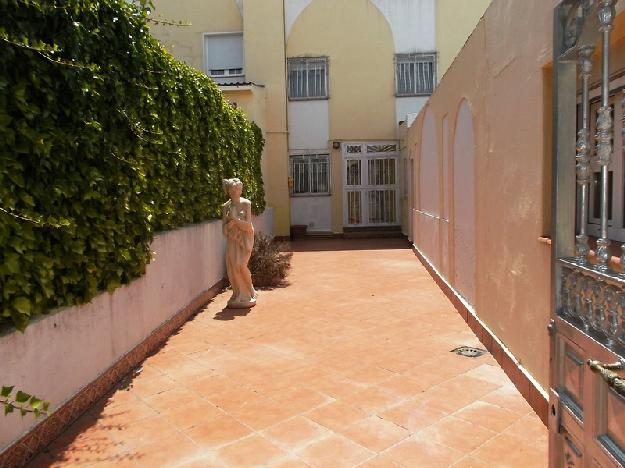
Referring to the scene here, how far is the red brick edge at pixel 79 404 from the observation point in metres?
3.06

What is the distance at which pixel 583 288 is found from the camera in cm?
212

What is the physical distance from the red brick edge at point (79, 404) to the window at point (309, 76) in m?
11.9

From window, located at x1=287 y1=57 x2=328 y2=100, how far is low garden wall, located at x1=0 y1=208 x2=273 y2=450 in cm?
1043

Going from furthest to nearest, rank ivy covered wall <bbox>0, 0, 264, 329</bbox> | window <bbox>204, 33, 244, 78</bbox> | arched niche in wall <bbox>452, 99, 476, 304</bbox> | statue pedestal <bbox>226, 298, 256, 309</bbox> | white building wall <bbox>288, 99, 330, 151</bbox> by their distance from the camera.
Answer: window <bbox>204, 33, 244, 78</bbox> → white building wall <bbox>288, 99, 330, 151</bbox> → statue pedestal <bbox>226, 298, 256, 309</bbox> → arched niche in wall <bbox>452, 99, 476, 304</bbox> → ivy covered wall <bbox>0, 0, 264, 329</bbox>

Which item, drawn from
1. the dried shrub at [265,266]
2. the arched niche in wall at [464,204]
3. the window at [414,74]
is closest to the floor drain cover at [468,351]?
the arched niche in wall at [464,204]

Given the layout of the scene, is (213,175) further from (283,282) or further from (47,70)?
(47,70)

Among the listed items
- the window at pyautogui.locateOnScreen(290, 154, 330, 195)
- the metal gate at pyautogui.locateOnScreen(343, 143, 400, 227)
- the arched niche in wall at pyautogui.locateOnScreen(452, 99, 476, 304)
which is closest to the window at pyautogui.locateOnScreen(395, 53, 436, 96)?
the metal gate at pyautogui.locateOnScreen(343, 143, 400, 227)

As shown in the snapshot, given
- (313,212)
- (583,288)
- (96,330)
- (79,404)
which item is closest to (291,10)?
(313,212)

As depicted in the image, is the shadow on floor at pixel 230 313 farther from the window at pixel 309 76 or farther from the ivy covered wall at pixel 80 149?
the window at pixel 309 76

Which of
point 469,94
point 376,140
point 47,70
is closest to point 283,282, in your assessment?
point 469,94

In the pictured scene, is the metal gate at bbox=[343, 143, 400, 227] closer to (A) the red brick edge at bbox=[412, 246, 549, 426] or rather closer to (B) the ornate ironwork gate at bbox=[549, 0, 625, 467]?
(A) the red brick edge at bbox=[412, 246, 549, 426]

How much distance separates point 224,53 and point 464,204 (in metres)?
13.2

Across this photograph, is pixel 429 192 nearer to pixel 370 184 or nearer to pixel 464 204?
pixel 464 204

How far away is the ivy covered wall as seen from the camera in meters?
2.99
